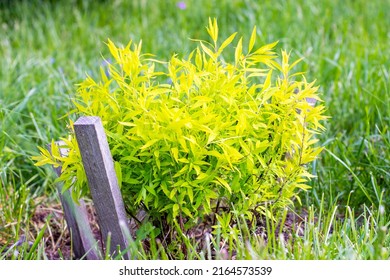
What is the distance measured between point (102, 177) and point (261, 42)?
256 centimetres

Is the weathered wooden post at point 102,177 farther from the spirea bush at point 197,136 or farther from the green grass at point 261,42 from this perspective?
the green grass at point 261,42

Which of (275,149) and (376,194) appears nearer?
(275,149)

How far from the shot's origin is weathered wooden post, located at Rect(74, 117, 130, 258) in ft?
6.51

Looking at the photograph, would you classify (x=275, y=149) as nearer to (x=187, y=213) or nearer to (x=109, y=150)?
(x=187, y=213)

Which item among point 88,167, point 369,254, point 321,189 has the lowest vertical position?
point 321,189

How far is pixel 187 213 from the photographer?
2.09 m

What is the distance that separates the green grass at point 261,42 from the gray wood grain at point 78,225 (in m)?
0.15

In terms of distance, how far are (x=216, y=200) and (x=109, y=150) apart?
18.6 inches

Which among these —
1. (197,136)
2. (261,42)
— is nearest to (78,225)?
(197,136)

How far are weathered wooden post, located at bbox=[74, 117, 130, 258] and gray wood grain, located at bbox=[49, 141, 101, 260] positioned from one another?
0.25 meters

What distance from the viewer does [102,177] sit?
2039mm

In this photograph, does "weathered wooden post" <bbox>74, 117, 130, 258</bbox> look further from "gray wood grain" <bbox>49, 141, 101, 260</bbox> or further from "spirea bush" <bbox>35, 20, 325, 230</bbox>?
"gray wood grain" <bbox>49, 141, 101, 260</bbox>

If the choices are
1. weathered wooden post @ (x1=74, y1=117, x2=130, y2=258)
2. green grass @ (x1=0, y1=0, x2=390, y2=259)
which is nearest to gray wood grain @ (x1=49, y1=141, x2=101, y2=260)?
green grass @ (x1=0, y1=0, x2=390, y2=259)
